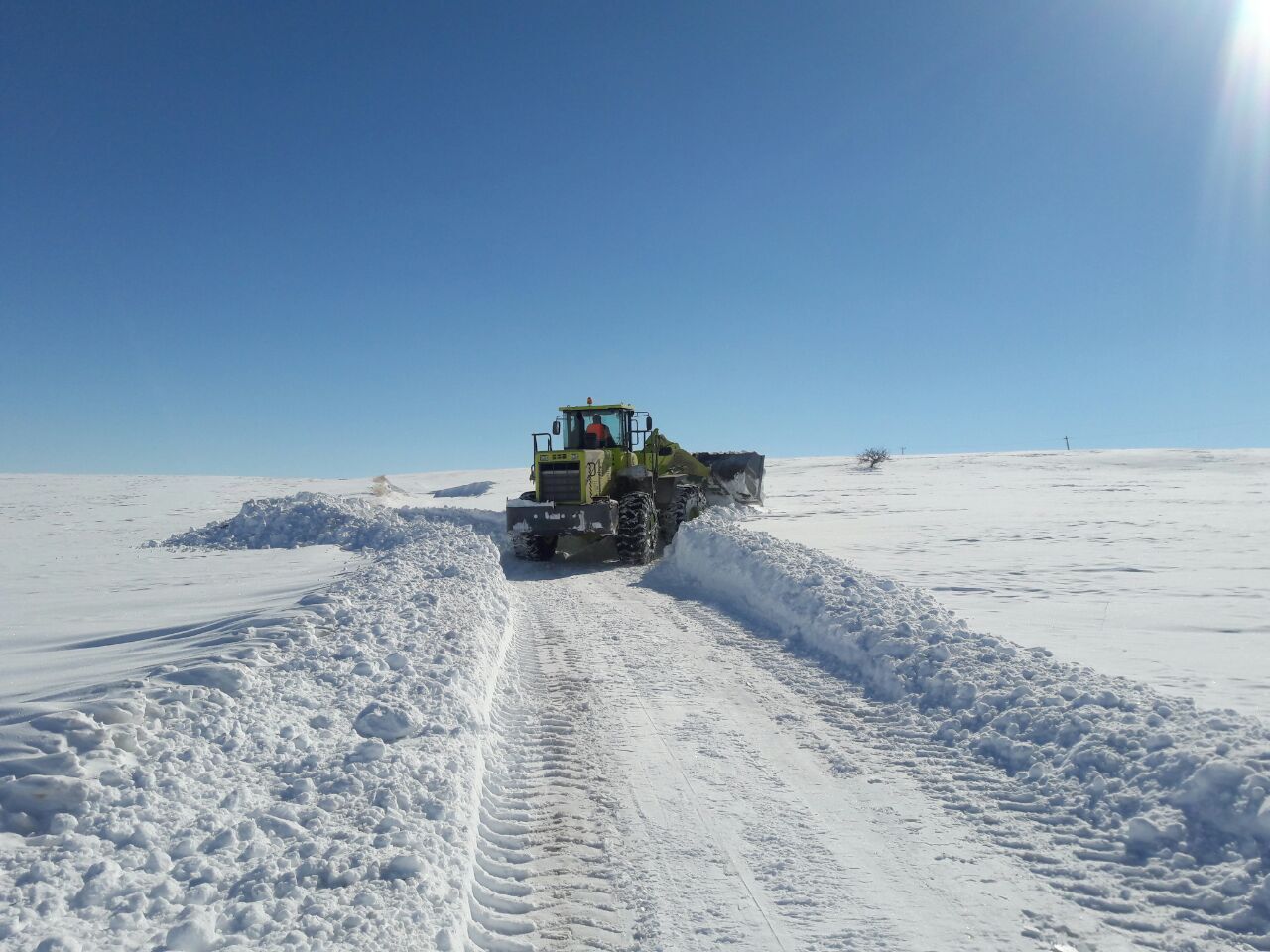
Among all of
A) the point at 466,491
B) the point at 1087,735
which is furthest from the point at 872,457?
the point at 1087,735

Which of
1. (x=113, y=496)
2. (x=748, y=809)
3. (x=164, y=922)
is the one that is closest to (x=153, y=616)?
(x=164, y=922)

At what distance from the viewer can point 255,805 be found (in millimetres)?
3408

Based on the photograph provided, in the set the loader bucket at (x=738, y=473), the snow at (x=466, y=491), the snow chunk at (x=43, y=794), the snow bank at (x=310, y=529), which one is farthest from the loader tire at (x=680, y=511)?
→ the snow at (x=466, y=491)

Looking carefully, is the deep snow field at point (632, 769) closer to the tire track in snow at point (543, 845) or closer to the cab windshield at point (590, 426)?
the tire track in snow at point (543, 845)

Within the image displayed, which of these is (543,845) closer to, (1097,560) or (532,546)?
(532,546)

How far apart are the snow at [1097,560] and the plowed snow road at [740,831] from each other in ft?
7.96

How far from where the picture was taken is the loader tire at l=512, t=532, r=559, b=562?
14523mm

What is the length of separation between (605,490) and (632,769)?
1100cm

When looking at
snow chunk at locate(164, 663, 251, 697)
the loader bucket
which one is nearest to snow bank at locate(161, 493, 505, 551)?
the loader bucket

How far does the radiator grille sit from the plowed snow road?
7.92m

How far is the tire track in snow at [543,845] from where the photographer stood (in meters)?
3.02

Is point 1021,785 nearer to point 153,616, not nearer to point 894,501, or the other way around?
point 153,616

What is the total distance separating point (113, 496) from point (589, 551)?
2855cm

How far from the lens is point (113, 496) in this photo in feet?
113
